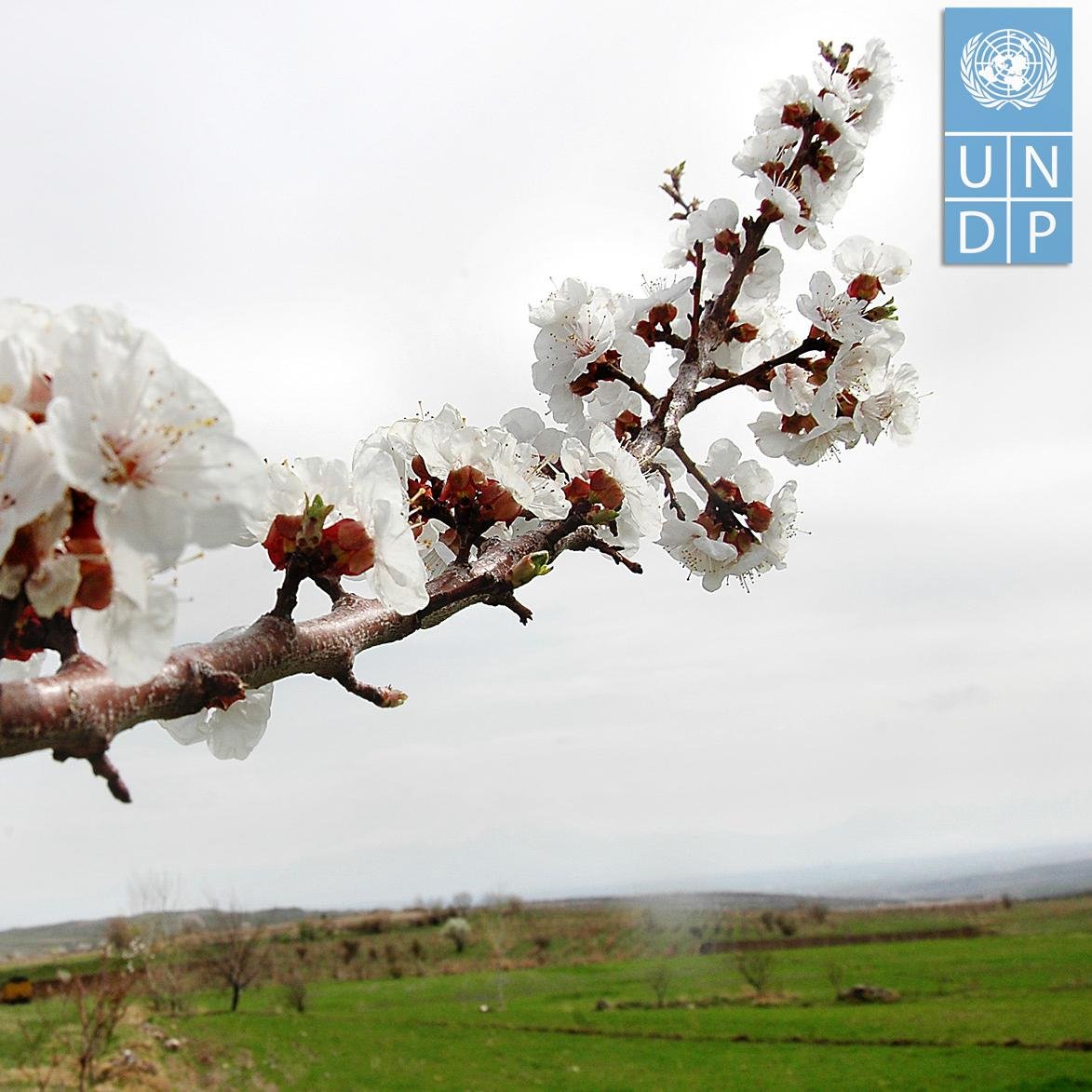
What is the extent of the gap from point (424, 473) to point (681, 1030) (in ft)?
91.3

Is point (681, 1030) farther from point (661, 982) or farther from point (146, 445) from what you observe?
point (146, 445)

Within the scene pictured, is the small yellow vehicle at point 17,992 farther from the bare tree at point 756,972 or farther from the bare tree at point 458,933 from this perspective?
the bare tree at point 756,972

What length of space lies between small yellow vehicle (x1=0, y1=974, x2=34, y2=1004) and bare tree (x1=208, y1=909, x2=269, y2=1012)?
18.5 ft

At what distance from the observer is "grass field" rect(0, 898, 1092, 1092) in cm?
2045

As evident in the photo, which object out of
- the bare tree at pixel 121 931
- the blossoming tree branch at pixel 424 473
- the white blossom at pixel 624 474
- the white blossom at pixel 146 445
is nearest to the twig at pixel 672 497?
the blossoming tree branch at pixel 424 473

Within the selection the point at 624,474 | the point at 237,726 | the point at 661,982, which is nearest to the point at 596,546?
the point at 624,474

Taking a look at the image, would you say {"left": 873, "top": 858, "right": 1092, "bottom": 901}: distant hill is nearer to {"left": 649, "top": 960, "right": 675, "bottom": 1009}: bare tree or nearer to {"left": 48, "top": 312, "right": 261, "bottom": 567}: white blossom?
{"left": 649, "top": 960, "right": 675, "bottom": 1009}: bare tree

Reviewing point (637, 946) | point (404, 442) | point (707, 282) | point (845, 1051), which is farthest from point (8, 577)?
point (637, 946)

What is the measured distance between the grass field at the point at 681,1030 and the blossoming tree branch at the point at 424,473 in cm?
1906

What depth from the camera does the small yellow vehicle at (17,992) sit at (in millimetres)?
27938

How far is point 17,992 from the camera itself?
2828cm

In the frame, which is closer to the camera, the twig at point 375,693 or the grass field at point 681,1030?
the twig at point 375,693

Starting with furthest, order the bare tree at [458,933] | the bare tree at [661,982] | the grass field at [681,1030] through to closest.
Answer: the bare tree at [458,933] → the bare tree at [661,982] → the grass field at [681,1030]

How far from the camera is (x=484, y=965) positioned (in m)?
40.2
